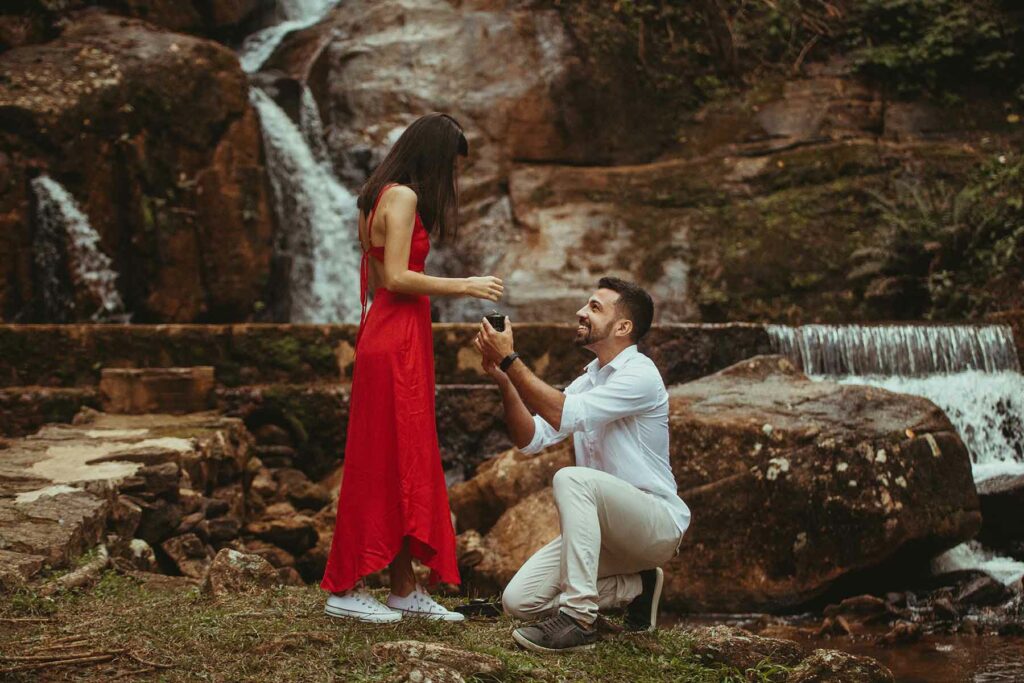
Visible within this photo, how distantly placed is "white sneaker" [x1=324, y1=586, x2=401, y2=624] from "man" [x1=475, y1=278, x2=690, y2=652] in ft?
1.47

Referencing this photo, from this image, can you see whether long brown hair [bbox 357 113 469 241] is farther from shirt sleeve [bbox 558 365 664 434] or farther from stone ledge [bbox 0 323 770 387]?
stone ledge [bbox 0 323 770 387]

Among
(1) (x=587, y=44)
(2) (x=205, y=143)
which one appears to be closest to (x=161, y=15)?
(2) (x=205, y=143)

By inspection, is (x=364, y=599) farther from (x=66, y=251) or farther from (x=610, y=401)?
(x=66, y=251)

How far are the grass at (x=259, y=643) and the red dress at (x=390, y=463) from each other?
0.26 meters

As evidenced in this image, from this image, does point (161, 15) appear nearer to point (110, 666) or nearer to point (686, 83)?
point (686, 83)

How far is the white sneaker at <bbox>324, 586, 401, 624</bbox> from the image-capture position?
379cm

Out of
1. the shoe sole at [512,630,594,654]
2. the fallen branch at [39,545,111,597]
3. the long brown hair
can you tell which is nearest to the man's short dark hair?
the long brown hair

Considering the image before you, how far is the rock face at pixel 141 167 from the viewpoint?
33.9 feet

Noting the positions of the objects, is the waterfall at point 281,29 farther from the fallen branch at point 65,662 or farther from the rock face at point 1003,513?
the fallen branch at point 65,662

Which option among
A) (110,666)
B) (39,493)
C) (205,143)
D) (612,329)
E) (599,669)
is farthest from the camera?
(205,143)

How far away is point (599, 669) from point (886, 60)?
12.3 metres

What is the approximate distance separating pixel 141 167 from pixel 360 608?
863cm

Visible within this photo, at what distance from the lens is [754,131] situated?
45.0ft

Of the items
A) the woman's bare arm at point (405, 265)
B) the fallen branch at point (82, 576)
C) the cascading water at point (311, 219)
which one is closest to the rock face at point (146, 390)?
the fallen branch at point (82, 576)
